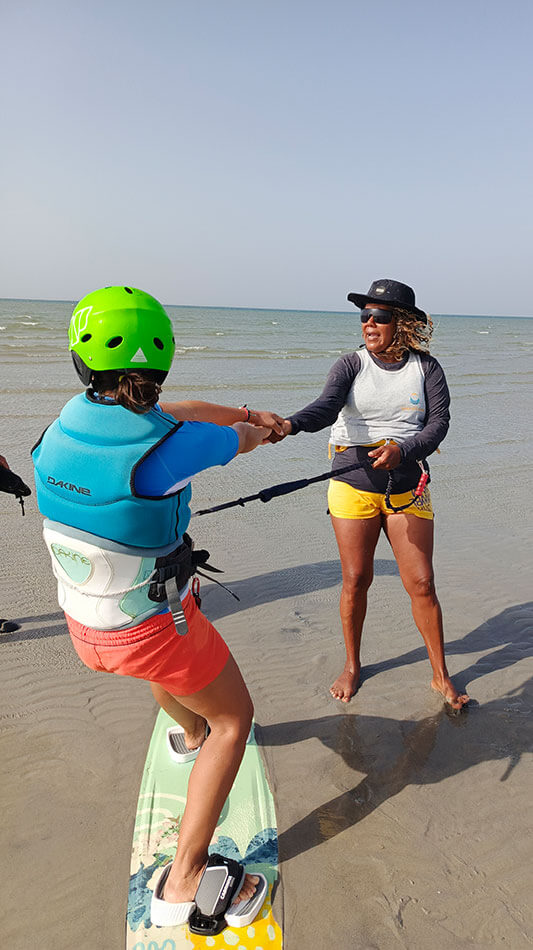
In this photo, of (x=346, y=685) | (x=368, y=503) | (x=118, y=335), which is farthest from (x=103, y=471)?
(x=346, y=685)

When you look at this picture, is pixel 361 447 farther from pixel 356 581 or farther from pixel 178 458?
pixel 178 458

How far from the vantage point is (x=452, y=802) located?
11.2ft

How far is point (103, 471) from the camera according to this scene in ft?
7.00

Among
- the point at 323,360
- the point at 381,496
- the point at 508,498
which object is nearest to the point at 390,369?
the point at 381,496

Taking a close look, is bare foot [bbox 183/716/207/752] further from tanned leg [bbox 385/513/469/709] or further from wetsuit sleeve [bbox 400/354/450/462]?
wetsuit sleeve [bbox 400/354/450/462]

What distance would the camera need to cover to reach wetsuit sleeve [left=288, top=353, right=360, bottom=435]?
3.88 meters

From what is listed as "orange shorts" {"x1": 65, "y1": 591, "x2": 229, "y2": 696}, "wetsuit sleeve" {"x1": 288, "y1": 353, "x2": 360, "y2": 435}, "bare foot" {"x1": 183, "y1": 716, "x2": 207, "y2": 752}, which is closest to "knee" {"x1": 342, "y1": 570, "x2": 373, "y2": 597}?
"wetsuit sleeve" {"x1": 288, "y1": 353, "x2": 360, "y2": 435}

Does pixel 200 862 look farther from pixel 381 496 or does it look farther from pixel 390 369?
pixel 390 369

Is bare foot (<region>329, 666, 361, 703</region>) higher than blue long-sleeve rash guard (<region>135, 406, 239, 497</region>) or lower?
lower

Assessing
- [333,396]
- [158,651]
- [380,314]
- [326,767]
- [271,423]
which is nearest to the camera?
[158,651]

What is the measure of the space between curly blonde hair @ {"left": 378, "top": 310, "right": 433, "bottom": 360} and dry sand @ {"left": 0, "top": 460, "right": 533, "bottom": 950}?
2.20 meters

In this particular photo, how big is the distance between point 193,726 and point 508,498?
6.03 m

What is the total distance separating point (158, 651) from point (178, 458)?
0.72 meters

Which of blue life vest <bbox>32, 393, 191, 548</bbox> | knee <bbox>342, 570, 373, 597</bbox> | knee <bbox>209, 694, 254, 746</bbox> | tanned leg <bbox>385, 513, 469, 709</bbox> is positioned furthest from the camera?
knee <bbox>342, 570, 373, 597</bbox>
